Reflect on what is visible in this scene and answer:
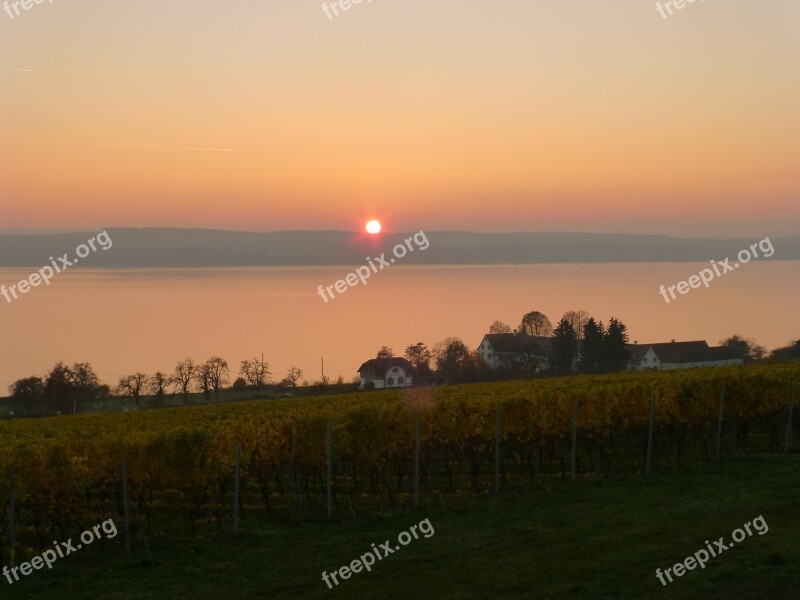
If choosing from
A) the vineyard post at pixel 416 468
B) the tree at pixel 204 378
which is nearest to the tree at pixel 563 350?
the tree at pixel 204 378

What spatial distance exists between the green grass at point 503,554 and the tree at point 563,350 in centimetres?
6783

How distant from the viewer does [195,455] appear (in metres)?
15.8

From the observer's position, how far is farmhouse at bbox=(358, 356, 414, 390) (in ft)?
265

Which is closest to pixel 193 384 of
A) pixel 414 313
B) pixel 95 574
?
pixel 95 574

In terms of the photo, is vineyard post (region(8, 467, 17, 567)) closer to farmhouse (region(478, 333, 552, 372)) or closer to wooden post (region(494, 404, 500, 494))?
wooden post (region(494, 404, 500, 494))

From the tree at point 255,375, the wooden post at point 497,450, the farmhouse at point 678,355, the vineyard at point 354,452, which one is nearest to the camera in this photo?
the vineyard at point 354,452

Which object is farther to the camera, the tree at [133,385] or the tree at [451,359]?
the tree at [451,359]

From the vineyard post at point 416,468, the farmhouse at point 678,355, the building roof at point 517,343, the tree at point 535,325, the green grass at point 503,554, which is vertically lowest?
the green grass at point 503,554

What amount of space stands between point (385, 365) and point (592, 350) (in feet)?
70.0

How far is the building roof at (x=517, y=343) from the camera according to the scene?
8981 centimetres

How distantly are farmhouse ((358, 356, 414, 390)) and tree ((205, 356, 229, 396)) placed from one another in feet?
43.3

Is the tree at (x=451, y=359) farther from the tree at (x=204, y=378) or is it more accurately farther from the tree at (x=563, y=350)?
the tree at (x=204, y=378)

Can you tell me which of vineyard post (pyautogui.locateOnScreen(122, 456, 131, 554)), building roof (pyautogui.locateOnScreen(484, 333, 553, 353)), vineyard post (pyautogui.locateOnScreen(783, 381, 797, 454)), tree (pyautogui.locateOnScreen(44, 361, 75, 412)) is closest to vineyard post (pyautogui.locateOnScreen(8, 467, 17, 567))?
vineyard post (pyautogui.locateOnScreen(122, 456, 131, 554))

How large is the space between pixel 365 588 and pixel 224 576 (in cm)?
249
